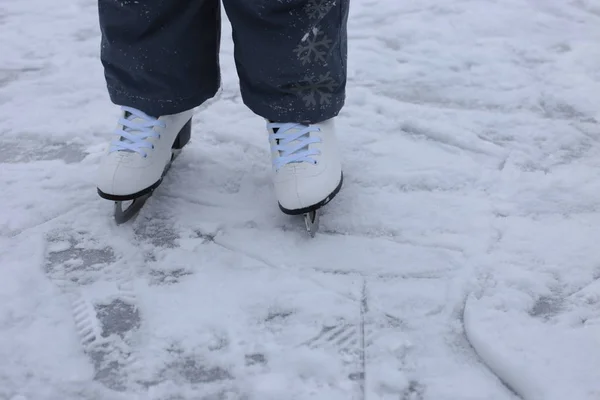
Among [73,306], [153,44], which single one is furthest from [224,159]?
[73,306]

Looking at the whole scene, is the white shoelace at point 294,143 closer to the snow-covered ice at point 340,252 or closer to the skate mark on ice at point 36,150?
the snow-covered ice at point 340,252

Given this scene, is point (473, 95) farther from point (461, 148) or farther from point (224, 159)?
point (224, 159)

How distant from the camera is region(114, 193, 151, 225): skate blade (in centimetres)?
102

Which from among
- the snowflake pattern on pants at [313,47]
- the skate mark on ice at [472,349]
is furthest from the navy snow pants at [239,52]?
the skate mark on ice at [472,349]

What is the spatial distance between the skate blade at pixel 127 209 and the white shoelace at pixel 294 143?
242 mm

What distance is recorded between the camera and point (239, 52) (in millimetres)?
983

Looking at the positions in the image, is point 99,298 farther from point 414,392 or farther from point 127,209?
point 414,392

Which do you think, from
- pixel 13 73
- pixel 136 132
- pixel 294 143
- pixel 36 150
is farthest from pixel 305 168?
pixel 13 73

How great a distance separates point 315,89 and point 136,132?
1.02 ft

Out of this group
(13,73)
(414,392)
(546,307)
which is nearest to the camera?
(414,392)

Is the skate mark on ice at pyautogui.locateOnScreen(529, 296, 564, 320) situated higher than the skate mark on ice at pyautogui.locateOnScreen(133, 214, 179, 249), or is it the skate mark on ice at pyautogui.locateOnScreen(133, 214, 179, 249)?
the skate mark on ice at pyautogui.locateOnScreen(529, 296, 564, 320)

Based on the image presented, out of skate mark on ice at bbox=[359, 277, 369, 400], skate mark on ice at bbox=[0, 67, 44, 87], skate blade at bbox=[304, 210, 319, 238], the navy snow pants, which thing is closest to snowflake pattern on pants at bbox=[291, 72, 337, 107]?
the navy snow pants

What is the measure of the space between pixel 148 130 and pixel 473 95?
75cm

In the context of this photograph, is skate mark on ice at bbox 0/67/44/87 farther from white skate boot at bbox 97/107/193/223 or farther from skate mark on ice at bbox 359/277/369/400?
skate mark on ice at bbox 359/277/369/400
